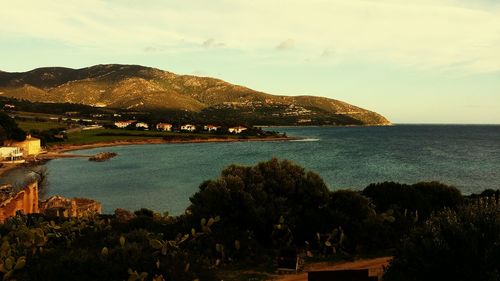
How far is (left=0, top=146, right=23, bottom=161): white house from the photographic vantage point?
10665 centimetres

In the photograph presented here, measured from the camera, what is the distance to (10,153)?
355 ft

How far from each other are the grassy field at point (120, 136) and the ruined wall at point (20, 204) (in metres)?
109

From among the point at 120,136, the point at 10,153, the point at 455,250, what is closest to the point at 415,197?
the point at 455,250

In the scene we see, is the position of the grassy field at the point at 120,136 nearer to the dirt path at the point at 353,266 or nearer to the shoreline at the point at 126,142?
the shoreline at the point at 126,142

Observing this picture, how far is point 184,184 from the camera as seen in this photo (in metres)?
72.9

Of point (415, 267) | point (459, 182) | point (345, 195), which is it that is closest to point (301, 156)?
point (459, 182)

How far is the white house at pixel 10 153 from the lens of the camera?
106650 mm

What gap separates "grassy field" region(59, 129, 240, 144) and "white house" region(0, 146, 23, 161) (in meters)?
33.9

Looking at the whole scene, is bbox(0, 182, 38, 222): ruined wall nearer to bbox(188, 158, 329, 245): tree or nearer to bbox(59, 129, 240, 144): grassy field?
bbox(188, 158, 329, 245): tree

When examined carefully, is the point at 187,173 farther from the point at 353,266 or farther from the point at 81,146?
the point at 353,266

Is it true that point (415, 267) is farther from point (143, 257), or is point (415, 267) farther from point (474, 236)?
point (143, 257)

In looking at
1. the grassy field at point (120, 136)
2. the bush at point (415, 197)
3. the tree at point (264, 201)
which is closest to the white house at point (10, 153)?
the grassy field at point (120, 136)

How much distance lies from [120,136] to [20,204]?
131745 millimetres

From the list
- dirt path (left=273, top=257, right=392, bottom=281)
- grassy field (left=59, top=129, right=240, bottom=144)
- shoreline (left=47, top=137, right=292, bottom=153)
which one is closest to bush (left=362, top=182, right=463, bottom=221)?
dirt path (left=273, top=257, right=392, bottom=281)
